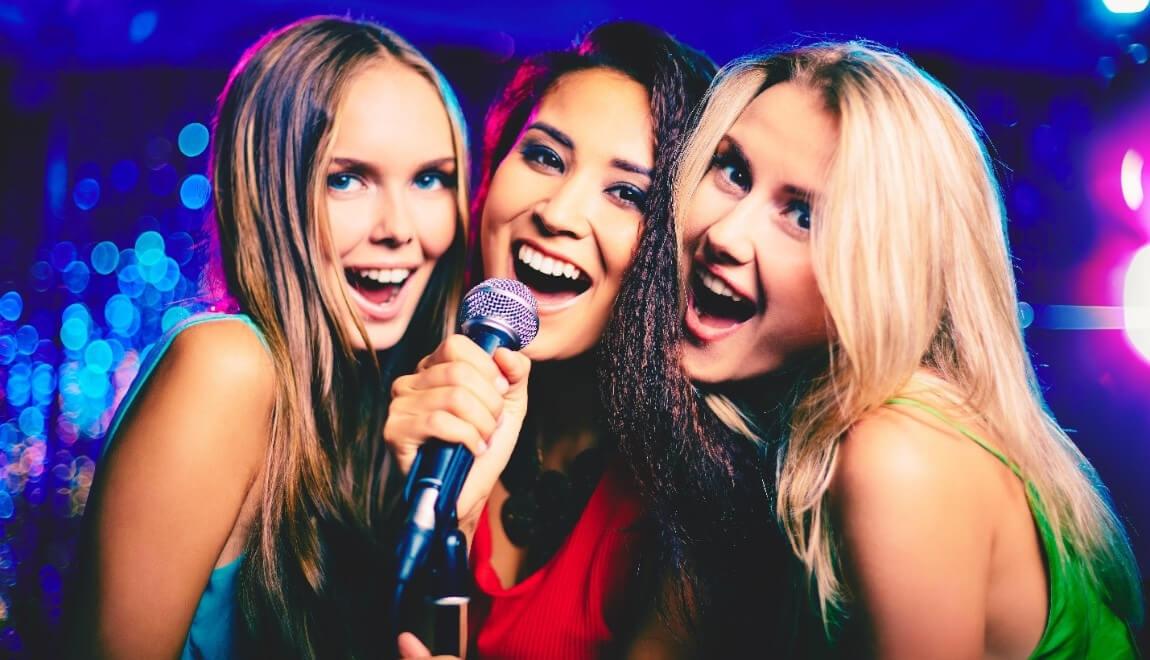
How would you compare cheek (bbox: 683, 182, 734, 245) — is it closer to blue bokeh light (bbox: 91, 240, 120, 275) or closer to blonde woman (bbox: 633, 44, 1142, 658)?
blonde woman (bbox: 633, 44, 1142, 658)

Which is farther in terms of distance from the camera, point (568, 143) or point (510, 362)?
point (568, 143)

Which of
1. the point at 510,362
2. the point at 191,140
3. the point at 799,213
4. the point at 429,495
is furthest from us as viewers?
the point at 191,140

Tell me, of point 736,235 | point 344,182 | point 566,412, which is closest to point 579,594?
point 566,412

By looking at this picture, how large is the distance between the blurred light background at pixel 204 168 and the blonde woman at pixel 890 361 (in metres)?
0.59

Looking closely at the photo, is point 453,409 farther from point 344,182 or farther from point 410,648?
point 344,182

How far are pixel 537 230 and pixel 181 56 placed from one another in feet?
11.2

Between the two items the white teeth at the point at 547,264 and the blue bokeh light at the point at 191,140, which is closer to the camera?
the white teeth at the point at 547,264

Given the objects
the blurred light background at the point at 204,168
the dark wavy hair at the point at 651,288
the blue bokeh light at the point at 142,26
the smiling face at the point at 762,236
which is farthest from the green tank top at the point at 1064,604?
the blue bokeh light at the point at 142,26

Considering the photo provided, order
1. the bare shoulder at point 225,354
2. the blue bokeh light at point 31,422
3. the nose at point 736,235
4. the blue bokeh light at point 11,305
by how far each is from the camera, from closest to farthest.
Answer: the bare shoulder at point 225,354 → the nose at point 736,235 → the blue bokeh light at point 11,305 → the blue bokeh light at point 31,422

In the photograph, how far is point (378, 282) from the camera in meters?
2.06

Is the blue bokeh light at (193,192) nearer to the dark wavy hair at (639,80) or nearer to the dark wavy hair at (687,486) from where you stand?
the dark wavy hair at (639,80)

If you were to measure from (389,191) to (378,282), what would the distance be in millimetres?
308

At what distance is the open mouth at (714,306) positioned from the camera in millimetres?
1671

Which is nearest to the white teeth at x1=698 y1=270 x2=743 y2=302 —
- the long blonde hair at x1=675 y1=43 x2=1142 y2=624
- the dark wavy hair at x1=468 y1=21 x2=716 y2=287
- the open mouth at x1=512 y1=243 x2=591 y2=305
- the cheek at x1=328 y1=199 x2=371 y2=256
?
the dark wavy hair at x1=468 y1=21 x2=716 y2=287
